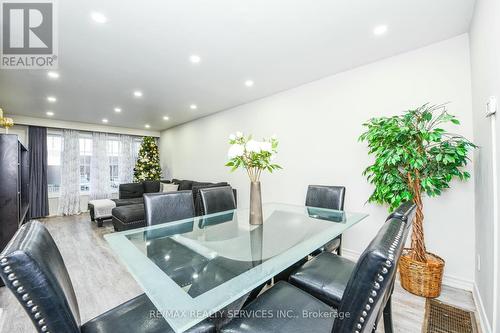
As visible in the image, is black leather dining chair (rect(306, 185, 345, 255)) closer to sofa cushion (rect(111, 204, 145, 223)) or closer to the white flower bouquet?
the white flower bouquet

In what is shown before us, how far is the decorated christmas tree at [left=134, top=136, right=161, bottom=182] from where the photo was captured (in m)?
6.72

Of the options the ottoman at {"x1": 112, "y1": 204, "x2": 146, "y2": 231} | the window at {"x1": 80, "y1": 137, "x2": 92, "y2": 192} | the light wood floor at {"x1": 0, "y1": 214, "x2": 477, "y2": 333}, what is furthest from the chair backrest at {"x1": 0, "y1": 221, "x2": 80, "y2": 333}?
the window at {"x1": 80, "y1": 137, "x2": 92, "y2": 192}

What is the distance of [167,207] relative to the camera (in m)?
2.09

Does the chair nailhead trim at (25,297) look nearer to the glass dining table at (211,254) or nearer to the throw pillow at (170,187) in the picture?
the glass dining table at (211,254)

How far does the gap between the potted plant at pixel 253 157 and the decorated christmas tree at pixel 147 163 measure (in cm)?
587

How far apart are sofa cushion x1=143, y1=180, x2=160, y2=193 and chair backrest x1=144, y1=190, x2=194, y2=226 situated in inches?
184

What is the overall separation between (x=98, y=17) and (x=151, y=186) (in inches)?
201

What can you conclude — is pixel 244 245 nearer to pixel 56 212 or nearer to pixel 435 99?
pixel 435 99

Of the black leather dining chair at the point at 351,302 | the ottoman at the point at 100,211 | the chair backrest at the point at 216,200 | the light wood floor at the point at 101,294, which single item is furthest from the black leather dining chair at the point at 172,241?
the ottoman at the point at 100,211

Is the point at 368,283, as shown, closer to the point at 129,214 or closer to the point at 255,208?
the point at 255,208

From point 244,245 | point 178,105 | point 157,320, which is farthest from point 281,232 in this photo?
point 178,105

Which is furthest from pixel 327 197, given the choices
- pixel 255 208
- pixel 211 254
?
pixel 211 254

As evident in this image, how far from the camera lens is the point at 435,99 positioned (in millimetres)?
2363

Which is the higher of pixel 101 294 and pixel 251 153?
pixel 251 153
